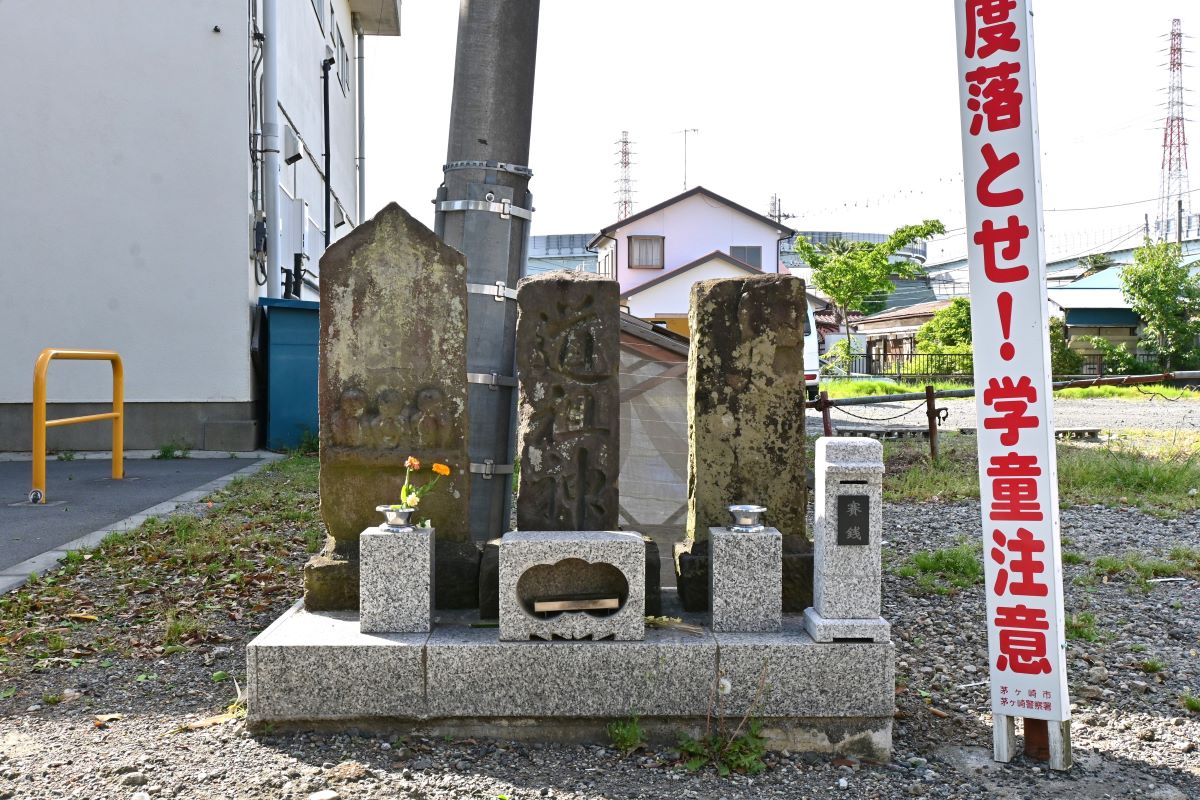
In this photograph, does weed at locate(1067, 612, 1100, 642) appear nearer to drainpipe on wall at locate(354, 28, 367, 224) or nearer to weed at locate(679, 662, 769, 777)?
weed at locate(679, 662, 769, 777)

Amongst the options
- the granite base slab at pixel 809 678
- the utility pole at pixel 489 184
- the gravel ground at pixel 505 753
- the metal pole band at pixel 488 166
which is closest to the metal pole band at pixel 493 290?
the utility pole at pixel 489 184

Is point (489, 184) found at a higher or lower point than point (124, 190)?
lower

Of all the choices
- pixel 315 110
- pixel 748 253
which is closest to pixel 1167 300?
pixel 748 253

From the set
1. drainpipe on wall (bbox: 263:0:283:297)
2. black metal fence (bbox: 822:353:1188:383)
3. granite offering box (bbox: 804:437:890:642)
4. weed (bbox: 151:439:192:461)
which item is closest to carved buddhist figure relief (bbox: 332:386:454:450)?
granite offering box (bbox: 804:437:890:642)

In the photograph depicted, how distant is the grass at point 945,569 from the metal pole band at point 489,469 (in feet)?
8.36

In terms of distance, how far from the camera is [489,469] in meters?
5.20

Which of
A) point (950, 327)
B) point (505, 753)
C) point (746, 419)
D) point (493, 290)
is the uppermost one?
point (950, 327)

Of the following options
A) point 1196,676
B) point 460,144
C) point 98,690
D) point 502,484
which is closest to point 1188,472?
point 1196,676

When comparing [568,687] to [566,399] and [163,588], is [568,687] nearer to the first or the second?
[566,399]

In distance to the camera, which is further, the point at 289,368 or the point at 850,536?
the point at 289,368

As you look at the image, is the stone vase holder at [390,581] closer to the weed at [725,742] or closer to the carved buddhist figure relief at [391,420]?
the carved buddhist figure relief at [391,420]

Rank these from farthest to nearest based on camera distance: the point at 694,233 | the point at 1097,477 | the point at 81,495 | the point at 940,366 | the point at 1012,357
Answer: the point at 694,233 → the point at 940,366 → the point at 1097,477 → the point at 81,495 → the point at 1012,357

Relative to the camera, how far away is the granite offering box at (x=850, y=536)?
11.2ft

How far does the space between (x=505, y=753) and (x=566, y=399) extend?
1.42 metres
